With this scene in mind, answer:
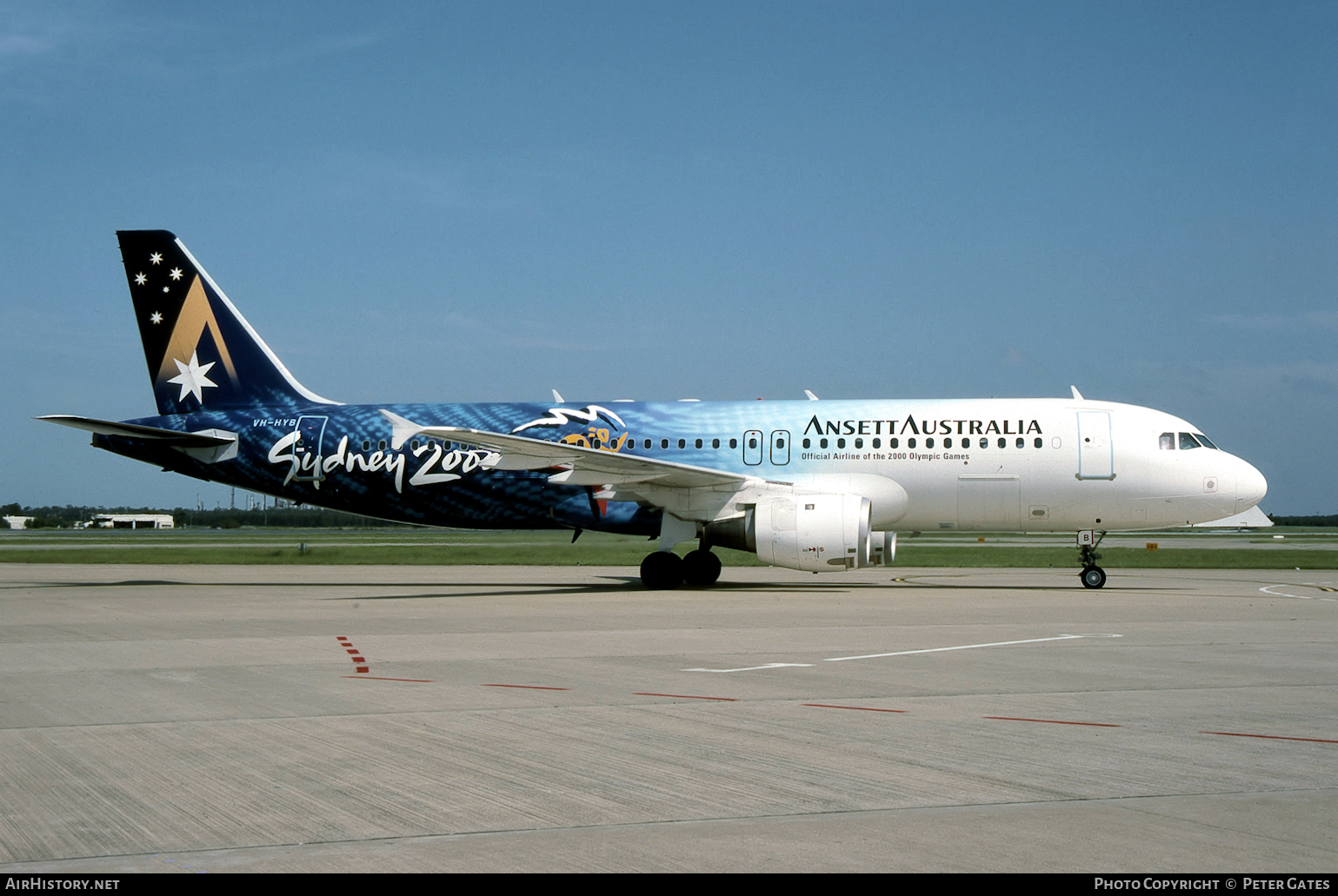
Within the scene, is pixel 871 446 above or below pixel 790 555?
above

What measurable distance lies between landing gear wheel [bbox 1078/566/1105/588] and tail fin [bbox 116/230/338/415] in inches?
657

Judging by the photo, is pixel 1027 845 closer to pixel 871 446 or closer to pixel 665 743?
pixel 665 743

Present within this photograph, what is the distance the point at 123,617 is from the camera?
17594 millimetres

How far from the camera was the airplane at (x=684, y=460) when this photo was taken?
23.0 metres

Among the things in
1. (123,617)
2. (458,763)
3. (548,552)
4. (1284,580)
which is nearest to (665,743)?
(458,763)

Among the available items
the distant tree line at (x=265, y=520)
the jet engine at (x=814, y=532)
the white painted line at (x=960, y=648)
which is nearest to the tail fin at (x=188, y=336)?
the jet engine at (x=814, y=532)

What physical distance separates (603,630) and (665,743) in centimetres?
762

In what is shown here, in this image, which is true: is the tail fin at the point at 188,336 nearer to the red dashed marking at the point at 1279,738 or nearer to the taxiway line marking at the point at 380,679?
the taxiway line marking at the point at 380,679

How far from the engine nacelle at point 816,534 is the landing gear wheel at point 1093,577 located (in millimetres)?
4835

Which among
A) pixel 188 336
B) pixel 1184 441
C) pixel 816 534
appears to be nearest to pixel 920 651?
pixel 816 534

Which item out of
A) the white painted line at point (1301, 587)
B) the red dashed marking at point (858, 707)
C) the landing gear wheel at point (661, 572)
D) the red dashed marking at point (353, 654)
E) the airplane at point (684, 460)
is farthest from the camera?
the landing gear wheel at point (661, 572)

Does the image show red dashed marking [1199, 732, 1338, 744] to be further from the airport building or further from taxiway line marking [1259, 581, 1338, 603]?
the airport building

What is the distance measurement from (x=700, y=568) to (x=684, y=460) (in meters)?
2.25
